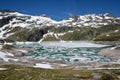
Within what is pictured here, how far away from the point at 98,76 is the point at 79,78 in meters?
4.36

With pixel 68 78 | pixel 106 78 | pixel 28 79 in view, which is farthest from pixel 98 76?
pixel 28 79

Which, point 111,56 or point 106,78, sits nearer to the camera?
point 106,78

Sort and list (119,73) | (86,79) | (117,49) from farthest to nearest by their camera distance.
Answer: (117,49), (119,73), (86,79)

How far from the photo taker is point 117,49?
14375 cm

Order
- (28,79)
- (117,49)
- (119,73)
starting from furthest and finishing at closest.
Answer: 1. (117,49)
2. (119,73)
3. (28,79)

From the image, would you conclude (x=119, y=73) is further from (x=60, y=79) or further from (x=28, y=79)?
(x=28, y=79)

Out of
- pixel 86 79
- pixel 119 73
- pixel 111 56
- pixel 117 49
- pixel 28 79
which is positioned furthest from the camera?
pixel 117 49

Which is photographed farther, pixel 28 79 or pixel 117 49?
pixel 117 49

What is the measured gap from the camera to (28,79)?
166 feet

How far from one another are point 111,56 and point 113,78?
80.0 m

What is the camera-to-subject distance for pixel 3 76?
179ft

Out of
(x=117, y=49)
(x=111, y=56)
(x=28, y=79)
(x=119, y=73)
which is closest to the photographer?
(x=28, y=79)

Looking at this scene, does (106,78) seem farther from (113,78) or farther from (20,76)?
(20,76)

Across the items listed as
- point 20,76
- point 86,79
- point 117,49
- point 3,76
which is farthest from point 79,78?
point 117,49
